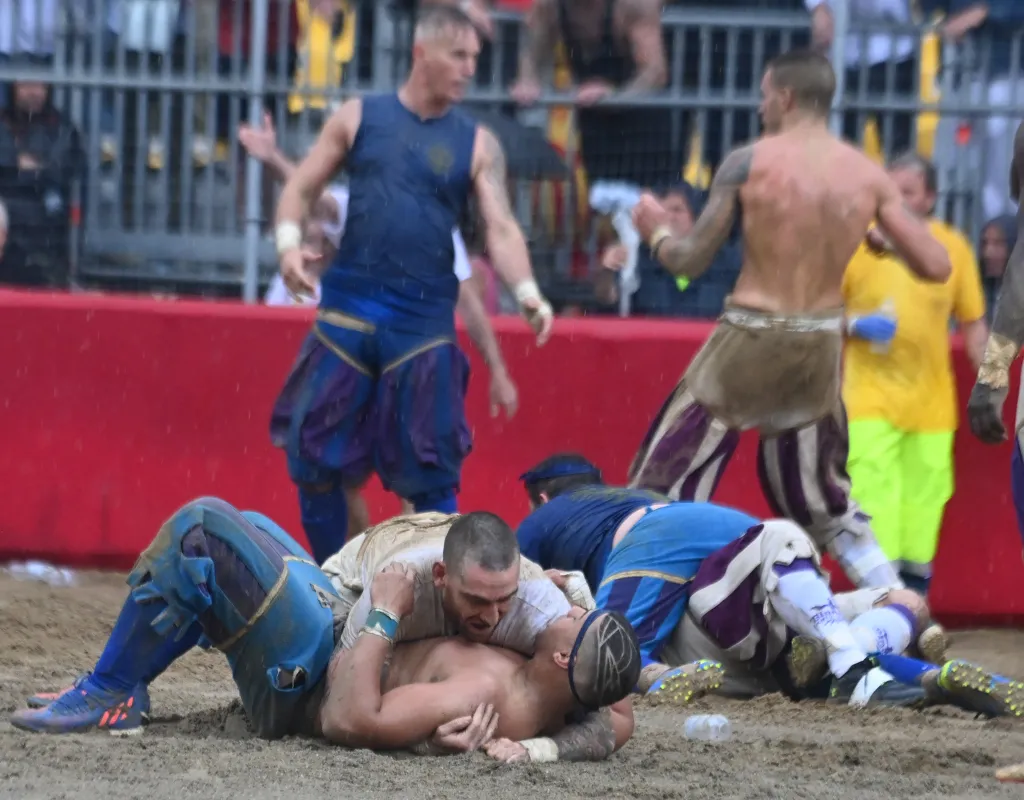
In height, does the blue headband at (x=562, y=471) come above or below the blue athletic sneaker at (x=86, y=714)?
above

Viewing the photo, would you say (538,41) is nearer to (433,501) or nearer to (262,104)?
(262,104)

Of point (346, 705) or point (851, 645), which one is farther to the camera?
point (851, 645)

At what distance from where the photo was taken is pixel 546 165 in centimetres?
865

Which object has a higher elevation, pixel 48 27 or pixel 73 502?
pixel 48 27

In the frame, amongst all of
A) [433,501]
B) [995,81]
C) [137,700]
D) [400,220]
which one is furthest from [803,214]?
[137,700]

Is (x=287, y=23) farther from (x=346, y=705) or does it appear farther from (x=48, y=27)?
(x=346, y=705)

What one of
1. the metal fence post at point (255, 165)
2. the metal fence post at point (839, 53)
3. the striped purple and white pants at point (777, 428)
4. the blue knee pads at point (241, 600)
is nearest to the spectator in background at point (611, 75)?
the metal fence post at point (839, 53)

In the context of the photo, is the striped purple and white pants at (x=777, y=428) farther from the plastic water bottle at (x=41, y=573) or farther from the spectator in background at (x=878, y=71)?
the plastic water bottle at (x=41, y=573)

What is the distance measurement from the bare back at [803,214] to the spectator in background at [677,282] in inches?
52.5

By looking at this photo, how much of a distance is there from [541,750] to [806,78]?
3.15m

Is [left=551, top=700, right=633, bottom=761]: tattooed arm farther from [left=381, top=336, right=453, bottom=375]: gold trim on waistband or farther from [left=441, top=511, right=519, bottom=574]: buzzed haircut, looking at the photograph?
[left=381, top=336, right=453, bottom=375]: gold trim on waistband

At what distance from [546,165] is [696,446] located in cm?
199

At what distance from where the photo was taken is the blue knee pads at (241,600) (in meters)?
4.93

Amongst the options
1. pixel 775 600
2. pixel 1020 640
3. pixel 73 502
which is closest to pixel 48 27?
pixel 73 502
